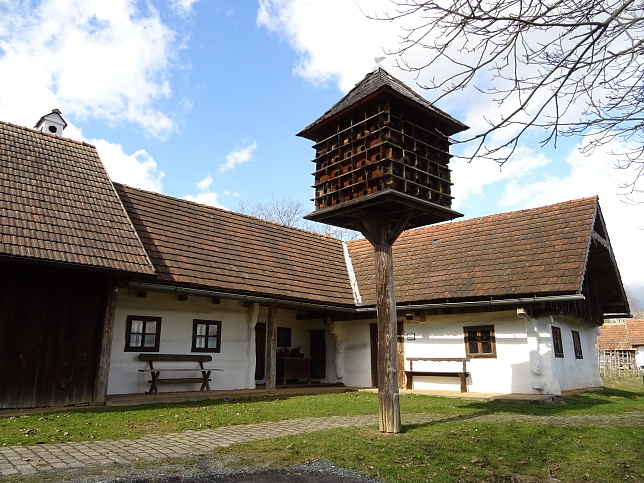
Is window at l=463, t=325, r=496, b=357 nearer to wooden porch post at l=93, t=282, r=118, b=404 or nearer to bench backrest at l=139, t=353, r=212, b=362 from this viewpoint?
bench backrest at l=139, t=353, r=212, b=362

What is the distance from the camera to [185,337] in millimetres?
12008

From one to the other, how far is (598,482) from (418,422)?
11.8 ft

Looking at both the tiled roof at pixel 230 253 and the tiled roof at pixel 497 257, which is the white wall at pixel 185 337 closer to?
the tiled roof at pixel 230 253

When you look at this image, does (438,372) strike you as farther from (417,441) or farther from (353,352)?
(417,441)

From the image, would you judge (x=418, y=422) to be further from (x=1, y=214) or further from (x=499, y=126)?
(x=1, y=214)

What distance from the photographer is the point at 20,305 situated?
880 cm

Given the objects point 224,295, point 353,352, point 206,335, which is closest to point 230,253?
point 224,295

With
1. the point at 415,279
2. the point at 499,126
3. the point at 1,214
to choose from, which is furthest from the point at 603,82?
the point at 415,279

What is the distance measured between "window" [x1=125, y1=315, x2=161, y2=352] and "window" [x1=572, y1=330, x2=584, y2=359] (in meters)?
12.1

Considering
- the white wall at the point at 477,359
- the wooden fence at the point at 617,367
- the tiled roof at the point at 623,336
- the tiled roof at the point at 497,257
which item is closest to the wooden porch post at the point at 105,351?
the tiled roof at the point at 497,257

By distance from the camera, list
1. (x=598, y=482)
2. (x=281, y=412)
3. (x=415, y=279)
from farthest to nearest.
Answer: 1. (x=415, y=279)
2. (x=281, y=412)
3. (x=598, y=482)

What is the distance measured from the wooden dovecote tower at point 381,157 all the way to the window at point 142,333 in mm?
5097

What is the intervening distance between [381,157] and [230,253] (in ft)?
20.9

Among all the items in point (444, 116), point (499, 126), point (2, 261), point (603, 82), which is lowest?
point (2, 261)
